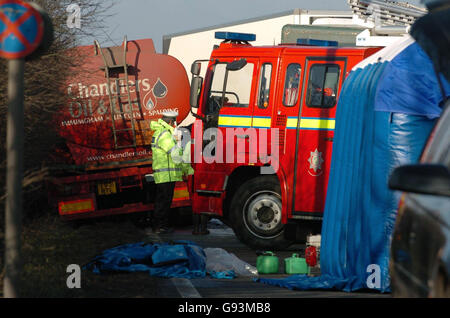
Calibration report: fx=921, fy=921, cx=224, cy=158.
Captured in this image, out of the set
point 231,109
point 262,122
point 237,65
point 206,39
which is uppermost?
point 206,39

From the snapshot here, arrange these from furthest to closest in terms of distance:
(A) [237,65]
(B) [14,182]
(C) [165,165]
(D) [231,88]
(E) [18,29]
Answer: (C) [165,165]
(D) [231,88]
(A) [237,65]
(E) [18,29]
(B) [14,182]

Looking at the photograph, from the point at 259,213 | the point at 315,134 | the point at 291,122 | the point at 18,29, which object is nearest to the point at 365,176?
the point at 315,134

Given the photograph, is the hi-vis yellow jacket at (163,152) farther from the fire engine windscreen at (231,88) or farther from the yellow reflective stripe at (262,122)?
the yellow reflective stripe at (262,122)

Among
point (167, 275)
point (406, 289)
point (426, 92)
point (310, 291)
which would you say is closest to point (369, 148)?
point (426, 92)

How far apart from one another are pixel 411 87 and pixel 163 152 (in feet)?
21.2

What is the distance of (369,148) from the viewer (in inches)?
384

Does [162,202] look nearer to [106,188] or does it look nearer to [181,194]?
[181,194]

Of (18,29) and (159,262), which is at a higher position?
(18,29)

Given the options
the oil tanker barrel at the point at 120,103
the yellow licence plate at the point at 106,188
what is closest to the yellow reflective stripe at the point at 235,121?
the oil tanker barrel at the point at 120,103

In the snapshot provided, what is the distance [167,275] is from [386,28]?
539cm

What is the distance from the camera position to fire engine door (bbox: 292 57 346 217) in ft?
42.4

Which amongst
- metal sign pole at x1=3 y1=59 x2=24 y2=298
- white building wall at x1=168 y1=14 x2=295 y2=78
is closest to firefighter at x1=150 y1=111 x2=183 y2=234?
metal sign pole at x1=3 y1=59 x2=24 y2=298

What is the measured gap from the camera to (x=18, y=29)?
21.2 feet
